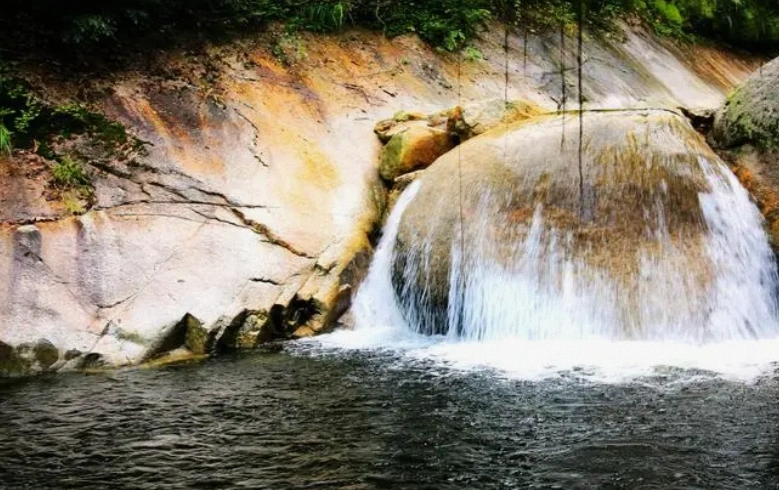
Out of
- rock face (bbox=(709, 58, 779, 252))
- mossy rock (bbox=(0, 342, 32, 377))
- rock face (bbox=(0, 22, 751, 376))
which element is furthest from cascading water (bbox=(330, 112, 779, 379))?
mossy rock (bbox=(0, 342, 32, 377))

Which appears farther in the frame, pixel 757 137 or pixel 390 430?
pixel 757 137

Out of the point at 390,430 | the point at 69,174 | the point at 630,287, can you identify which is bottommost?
the point at 390,430

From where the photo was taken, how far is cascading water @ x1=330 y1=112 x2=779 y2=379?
675 cm

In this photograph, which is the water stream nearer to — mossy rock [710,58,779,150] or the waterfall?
the waterfall

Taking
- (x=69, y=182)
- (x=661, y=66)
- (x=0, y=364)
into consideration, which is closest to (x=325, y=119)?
(x=69, y=182)

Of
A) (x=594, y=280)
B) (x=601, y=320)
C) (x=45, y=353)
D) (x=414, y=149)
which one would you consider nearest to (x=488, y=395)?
(x=601, y=320)

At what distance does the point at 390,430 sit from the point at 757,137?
5941 mm

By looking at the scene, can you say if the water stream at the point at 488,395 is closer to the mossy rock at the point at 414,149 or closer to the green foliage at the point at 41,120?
the mossy rock at the point at 414,149

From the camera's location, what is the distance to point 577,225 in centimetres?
729

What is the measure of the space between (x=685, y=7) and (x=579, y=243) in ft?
44.7

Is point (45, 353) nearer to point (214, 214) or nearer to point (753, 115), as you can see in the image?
point (214, 214)

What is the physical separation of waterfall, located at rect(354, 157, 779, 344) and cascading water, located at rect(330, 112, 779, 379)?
11 mm

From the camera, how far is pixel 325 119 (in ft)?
33.3

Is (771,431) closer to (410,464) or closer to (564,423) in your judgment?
(564,423)
